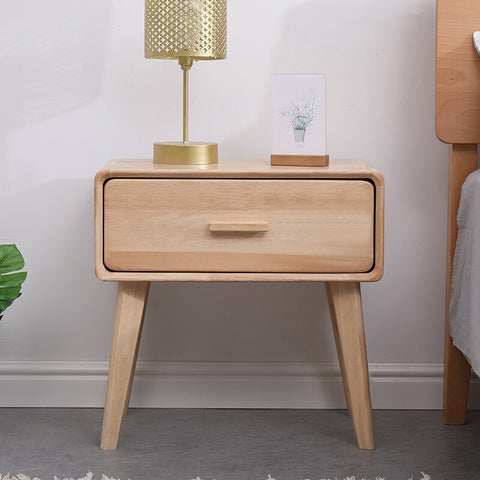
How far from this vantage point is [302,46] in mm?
Result: 1709

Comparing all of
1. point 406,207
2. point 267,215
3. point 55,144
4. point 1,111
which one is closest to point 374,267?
point 267,215

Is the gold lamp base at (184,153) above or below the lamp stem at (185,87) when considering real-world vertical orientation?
below

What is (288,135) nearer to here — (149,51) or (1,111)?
(149,51)

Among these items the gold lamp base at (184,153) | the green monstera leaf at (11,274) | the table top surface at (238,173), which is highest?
the gold lamp base at (184,153)

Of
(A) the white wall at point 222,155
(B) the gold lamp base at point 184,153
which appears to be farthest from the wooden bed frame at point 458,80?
(B) the gold lamp base at point 184,153

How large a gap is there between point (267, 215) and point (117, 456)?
57cm

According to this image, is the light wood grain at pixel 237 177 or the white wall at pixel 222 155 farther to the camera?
the white wall at pixel 222 155

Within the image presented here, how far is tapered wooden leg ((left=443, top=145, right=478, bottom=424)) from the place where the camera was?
1.61 meters

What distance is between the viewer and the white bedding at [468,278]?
1396 mm

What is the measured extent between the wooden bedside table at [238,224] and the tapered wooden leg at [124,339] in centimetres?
7

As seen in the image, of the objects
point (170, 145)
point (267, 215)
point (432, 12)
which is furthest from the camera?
point (432, 12)

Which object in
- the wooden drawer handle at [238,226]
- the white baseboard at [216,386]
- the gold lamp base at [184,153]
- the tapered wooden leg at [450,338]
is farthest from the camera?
the white baseboard at [216,386]

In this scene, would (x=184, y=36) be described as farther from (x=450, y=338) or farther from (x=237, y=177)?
(x=450, y=338)

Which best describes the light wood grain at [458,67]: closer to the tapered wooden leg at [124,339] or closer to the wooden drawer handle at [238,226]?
the wooden drawer handle at [238,226]
